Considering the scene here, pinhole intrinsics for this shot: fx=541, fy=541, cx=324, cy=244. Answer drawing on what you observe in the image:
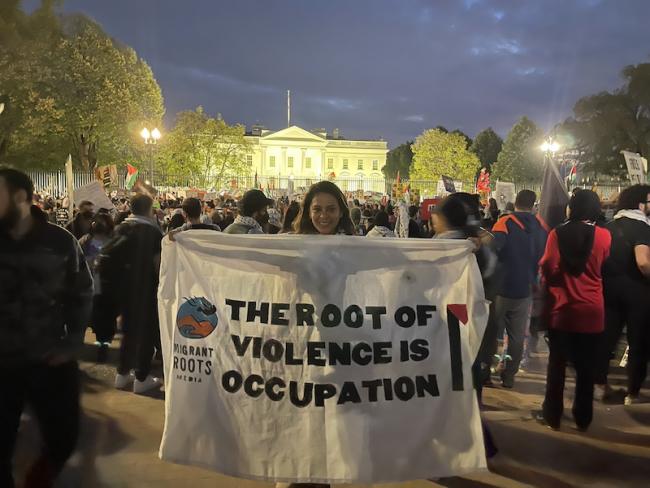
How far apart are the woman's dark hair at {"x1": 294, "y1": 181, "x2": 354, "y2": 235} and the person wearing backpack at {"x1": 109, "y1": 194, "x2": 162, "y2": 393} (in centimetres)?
242

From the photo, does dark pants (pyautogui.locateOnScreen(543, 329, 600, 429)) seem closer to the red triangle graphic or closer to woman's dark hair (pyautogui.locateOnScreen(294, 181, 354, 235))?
the red triangle graphic

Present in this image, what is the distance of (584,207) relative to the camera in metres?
4.03

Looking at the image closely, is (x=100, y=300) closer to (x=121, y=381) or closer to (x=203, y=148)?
(x=121, y=381)

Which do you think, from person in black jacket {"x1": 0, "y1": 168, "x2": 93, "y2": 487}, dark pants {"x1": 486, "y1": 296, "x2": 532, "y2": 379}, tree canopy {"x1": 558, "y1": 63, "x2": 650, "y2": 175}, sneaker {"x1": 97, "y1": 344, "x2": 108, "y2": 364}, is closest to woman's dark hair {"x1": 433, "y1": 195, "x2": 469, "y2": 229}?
dark pants {"x1": 486, "y1": 296, "x2": 532, "y2": 379}

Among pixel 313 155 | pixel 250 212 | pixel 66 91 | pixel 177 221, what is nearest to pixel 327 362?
pixel 250 212

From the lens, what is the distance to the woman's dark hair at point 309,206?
11.4ft

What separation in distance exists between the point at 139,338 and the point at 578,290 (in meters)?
4.10

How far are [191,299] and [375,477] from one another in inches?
51.6

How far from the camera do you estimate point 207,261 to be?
2.94 m

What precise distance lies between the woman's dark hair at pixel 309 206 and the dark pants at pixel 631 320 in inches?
114

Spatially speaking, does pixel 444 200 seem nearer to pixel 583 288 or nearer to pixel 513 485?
pixel 583 288

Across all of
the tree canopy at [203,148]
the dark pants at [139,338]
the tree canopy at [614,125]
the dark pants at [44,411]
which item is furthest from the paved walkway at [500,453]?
the tree canopy at [614,125]

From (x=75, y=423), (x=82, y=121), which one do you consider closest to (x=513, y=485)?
(x=75, y=423)

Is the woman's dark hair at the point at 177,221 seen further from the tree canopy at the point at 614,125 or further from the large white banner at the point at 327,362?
the tree canopy at the point at 614,125
